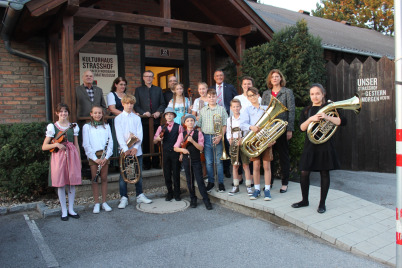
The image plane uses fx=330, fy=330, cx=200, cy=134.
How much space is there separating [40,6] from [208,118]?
3.28 meters

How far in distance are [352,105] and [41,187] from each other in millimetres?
5258

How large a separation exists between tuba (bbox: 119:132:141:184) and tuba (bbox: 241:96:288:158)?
5.85 ft

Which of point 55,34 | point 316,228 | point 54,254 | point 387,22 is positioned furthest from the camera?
point 387,22

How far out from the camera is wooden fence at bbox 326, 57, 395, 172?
7.48 m

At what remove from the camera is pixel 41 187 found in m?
5.91

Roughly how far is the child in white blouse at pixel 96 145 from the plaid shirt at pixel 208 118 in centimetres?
158

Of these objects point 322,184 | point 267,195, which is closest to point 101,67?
point 267,195

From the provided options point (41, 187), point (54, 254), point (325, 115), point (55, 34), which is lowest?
point (54, 254)

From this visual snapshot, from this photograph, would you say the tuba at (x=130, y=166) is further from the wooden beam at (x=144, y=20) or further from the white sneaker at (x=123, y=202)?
the wooden beam at (x=144, y=20)

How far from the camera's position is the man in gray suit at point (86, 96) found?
20.2 feet

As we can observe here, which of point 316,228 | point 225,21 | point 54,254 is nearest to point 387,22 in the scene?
point 225,21

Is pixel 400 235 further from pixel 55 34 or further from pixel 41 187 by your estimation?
pixel 55 34

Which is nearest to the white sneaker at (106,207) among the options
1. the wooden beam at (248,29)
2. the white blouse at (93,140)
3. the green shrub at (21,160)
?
the white blouse at (93,140)

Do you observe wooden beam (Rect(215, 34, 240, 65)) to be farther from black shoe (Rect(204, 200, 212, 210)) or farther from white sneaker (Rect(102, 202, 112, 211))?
white sneaker (Rect(102, 202, 112, 211))
